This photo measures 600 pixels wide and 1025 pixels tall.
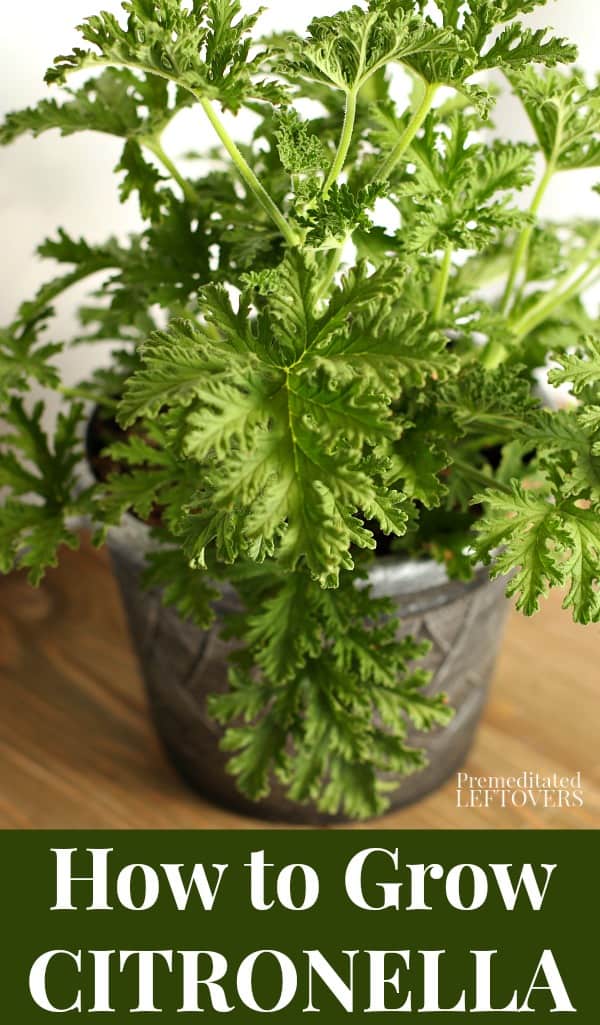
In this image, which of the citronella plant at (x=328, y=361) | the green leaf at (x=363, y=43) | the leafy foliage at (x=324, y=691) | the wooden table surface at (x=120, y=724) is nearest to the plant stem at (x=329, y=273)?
the citronella plant at (x=328, y=361)

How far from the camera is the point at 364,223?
0.67 m

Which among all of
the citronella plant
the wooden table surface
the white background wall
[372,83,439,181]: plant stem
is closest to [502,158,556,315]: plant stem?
the citronella plant

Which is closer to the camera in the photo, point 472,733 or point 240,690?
point 240,690

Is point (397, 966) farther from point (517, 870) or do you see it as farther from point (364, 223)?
point (364, 223)

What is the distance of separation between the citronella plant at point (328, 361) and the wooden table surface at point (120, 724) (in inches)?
8.9

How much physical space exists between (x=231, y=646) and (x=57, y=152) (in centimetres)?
57

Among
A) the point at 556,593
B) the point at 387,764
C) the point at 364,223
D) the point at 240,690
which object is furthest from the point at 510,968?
the point at 364,223

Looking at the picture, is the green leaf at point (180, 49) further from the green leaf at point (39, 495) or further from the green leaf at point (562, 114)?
the green leaf at point (39, 495)

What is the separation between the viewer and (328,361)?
0.61 m

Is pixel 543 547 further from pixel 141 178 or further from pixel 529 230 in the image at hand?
pixel 141 178

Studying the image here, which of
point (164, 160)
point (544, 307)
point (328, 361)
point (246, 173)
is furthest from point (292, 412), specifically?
point (544, 307)

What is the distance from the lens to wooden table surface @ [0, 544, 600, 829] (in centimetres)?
115

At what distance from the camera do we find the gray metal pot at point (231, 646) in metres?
0.92

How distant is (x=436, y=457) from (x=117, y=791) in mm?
630
